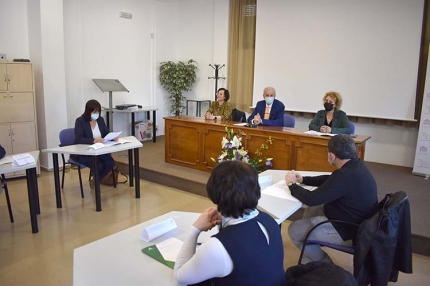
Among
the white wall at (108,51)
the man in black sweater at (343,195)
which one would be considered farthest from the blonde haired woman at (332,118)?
the white wall at (108,51)

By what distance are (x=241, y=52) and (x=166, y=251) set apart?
19.6 ft

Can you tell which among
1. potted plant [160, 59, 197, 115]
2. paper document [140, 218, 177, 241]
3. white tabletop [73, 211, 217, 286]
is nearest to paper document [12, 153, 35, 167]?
white tabletop [73, 211, 217, 286]

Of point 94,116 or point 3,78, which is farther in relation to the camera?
point 3,78

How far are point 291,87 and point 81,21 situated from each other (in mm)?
4004

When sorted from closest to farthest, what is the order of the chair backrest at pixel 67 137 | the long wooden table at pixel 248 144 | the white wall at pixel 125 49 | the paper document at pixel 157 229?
the paper document at pixel 157 229 → the long wooden table at pixel 248 144 → the chair backrest at pixel 67 137 → the white wall at pixel 125 49

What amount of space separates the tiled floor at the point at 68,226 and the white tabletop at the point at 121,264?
1137 mm

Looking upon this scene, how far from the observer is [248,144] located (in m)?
4.50

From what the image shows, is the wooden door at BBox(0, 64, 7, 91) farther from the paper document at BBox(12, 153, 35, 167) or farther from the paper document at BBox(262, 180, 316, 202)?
the paper document at BBox(262, 180, 316, 202)

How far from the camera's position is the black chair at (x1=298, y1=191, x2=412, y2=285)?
2066 millimetres

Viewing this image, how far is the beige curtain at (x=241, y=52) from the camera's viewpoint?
6.93 m

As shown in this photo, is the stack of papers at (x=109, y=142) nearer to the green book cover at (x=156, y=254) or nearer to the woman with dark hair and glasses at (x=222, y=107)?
the woman with dark hair and glasses at (x=222, y=107)

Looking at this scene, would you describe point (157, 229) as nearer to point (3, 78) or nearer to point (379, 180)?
point (379, 180)

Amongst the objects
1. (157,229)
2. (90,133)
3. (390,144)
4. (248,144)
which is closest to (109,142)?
(90,133)

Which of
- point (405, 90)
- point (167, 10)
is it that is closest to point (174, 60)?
point (167, 10)
